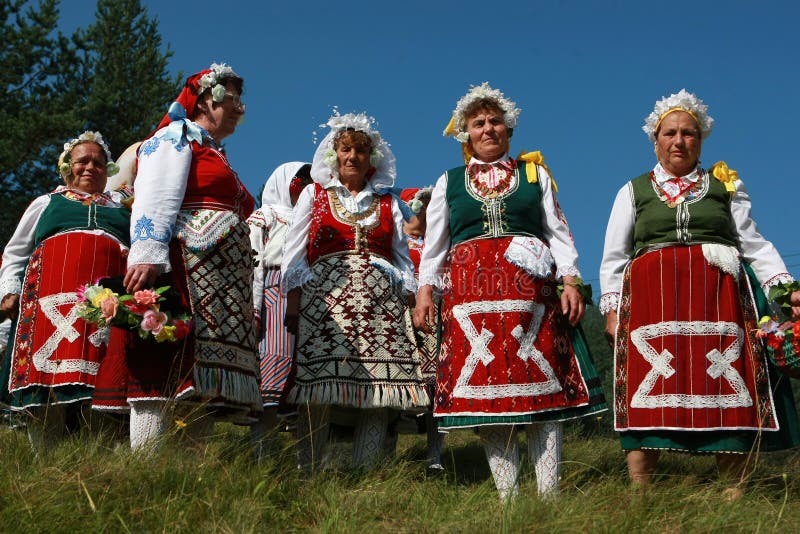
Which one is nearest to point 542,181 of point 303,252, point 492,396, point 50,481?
point 492,396

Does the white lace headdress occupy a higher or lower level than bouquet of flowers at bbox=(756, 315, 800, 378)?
higher

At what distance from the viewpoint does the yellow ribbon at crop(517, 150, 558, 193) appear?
4.55 metres

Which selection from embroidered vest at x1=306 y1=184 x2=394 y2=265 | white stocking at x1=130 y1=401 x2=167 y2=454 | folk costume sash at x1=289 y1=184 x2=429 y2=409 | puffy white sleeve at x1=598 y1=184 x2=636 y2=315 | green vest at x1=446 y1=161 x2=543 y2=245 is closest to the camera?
white stocking at x1=130 y1=401 x2=167 y2=454

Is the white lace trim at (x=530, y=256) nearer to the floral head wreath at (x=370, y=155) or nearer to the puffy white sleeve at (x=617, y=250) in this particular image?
the puffy white sleeve at (x=617, y=250)

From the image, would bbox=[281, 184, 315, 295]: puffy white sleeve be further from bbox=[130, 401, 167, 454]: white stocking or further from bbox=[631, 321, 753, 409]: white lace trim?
bbox=[631, 321, 753, 409]: white lace trim

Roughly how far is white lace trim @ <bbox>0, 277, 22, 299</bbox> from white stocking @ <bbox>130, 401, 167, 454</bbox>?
6.30 ft

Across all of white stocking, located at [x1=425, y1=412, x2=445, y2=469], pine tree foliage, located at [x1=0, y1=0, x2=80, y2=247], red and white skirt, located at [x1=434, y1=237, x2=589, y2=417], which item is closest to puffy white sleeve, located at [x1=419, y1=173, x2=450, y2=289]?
red and white skirt, located at [x1=434, y1=237, x2=589, y2=417]

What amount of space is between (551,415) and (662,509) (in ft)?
2.81

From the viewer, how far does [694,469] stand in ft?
18.7

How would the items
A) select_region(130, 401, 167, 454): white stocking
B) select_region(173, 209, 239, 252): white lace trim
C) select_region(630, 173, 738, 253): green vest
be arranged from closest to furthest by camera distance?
select_region(130, 401, 167, 454): white stocking → select_region(173, 209, 239, 252): white lace trim → select_region(630, 173, 738, 253): green vest

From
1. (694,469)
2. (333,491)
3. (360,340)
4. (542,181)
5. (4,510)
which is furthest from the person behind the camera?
(694,469)

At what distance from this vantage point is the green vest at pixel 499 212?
4453 mm

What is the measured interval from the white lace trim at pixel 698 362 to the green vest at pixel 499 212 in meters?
0.75

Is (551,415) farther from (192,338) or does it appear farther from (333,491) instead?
(192,338)
